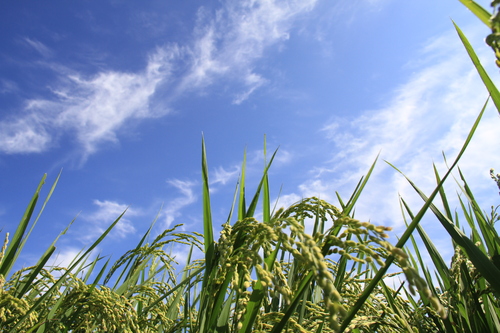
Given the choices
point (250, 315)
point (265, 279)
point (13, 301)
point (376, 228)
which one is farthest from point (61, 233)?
point (376, 228)

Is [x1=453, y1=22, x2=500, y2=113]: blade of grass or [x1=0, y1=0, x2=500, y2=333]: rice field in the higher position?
[x1=453, y1=22, x2=500, y2=113]: blade of grass

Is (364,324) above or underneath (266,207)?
underneath

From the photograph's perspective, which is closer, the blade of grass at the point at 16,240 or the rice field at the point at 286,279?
the rice field at the point at 286,279

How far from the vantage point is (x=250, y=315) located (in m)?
1.30

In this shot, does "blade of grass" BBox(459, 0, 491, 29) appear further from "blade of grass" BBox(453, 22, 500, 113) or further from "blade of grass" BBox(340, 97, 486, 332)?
"blade of grass" BBox(340, 97, 486, 332)

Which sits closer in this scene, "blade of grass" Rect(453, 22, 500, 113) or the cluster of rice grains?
the cluster of rice grains

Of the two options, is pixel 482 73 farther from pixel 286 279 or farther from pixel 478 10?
pixel 286 279

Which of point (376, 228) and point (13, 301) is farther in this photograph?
point (13, 301)

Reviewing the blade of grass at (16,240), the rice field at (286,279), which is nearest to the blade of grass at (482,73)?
the rice field at (286,279)

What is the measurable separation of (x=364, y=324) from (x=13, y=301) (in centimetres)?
167

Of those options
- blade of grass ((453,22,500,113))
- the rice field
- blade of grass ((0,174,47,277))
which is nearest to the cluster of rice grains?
the rice field

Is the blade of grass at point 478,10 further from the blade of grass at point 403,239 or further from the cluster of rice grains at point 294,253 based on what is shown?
the cluster of rice grains at point 294,253

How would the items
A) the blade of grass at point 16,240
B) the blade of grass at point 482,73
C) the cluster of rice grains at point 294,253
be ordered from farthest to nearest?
1. the blade of grass at point 16,240
2. the blade of grass at point 482,73
3. the cluster of rice grains at point 294,253

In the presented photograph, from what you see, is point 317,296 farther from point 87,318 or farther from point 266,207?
point 87,318
